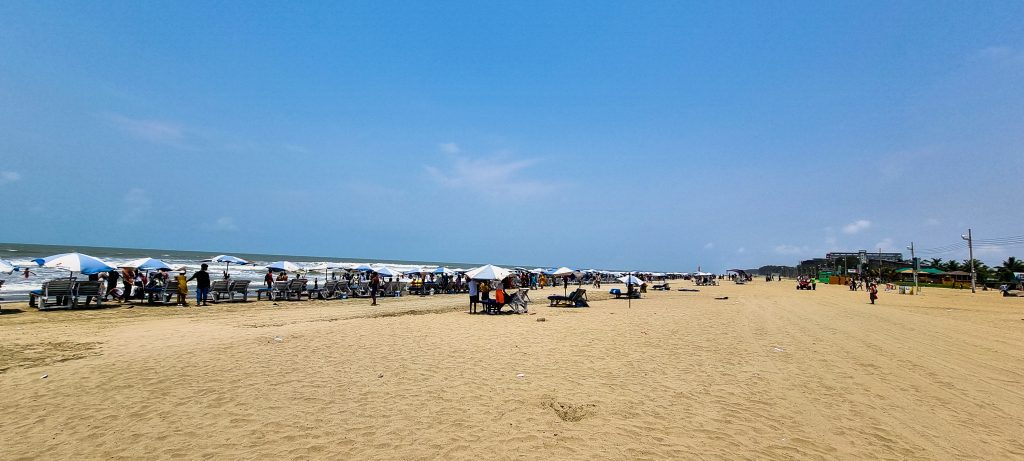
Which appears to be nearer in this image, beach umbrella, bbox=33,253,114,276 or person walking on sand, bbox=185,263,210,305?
beach umbrella, bbox=33,253,114,276

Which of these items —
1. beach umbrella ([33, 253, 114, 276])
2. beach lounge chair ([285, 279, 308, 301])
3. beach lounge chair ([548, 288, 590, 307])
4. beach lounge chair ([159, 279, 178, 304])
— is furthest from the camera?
beach lounge chair ([285, 279, 308, 301])

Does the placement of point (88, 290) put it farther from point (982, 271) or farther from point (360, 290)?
point (982, 271)

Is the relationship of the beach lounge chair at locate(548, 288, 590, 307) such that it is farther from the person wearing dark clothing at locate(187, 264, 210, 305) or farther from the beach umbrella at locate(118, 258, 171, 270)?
the beach umbrella at locate(118, 258, 171, 270)

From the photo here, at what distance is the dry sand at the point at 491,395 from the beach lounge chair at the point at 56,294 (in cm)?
434

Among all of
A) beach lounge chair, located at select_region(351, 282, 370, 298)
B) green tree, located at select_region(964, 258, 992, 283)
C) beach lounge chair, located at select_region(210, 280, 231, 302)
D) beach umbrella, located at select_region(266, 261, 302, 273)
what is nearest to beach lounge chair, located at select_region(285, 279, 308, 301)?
beach umbrella, located at select_region(266, 261, 302, 273)

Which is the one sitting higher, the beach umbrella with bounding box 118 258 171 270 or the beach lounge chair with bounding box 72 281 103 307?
the beach umbrella with bounding box 118 258 171 270

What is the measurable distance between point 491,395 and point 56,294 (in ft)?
55.1

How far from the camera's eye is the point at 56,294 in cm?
1474

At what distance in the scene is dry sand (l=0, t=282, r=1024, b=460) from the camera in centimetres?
446

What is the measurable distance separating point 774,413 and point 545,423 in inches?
114

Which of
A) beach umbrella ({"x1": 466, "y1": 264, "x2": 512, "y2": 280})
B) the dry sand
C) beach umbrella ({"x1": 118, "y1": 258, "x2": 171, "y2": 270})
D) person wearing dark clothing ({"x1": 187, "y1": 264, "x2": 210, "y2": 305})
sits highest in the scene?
beach umbrella ({"x1": 118, "y1": 258, "x2": 171, "y2": 270})

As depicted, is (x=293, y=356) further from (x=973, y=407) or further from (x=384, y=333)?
(x=973, y=407)

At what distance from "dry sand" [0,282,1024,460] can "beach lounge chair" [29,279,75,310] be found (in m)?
4.34

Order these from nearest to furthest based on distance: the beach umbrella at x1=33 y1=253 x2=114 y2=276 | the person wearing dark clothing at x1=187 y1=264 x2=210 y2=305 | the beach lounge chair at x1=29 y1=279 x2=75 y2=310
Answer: the beach lounge chair at x1=29 y1=279 x2=75 y2=310 < the beach umbrella at x1=33 y1=253 x2=114 y2=276 < the person wearing dark clothing at x1=187 y1=264 x2=210 y2=305
